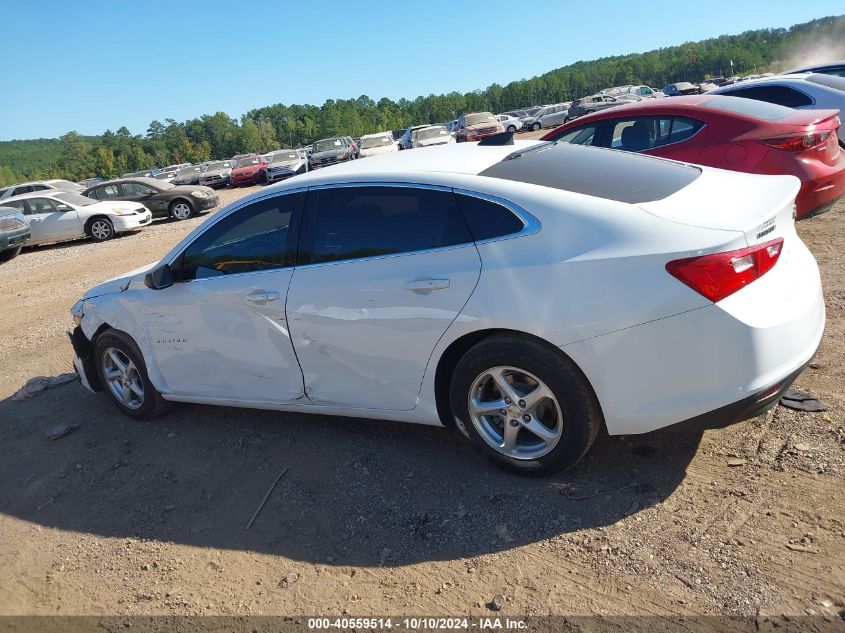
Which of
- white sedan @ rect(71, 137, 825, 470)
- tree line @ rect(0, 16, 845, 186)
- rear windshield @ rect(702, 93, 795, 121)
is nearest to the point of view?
white sedan @ rect(71, 137, 825, 470)

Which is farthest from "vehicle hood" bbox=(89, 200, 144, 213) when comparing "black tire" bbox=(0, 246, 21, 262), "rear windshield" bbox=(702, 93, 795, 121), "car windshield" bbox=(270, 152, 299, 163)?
A: "rear windshield" bbox=(702, 93, 795, 121)

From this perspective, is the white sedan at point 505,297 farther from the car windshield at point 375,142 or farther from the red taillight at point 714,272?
the car windshield at point 375,142

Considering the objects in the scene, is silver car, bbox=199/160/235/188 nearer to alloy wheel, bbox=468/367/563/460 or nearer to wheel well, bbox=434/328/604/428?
wheel well, bbox=434/328/604/428

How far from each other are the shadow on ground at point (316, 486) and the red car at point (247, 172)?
2762 centimetres

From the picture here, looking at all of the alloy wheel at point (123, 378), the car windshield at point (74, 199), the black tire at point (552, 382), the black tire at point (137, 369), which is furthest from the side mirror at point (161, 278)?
the car windshield at point (74, 199)

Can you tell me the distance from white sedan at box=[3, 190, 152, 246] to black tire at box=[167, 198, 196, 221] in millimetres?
2051

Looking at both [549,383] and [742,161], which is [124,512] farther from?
[742,161]

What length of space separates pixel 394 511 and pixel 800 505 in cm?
187

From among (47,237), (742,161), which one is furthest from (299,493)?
(47,237)

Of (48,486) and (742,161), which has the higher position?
(742,161)

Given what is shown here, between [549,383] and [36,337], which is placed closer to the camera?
[549,383]

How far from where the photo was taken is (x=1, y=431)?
512 centimetres

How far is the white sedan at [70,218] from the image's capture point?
56.1 ft

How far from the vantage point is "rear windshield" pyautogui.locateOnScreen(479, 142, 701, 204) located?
10.7 ft
